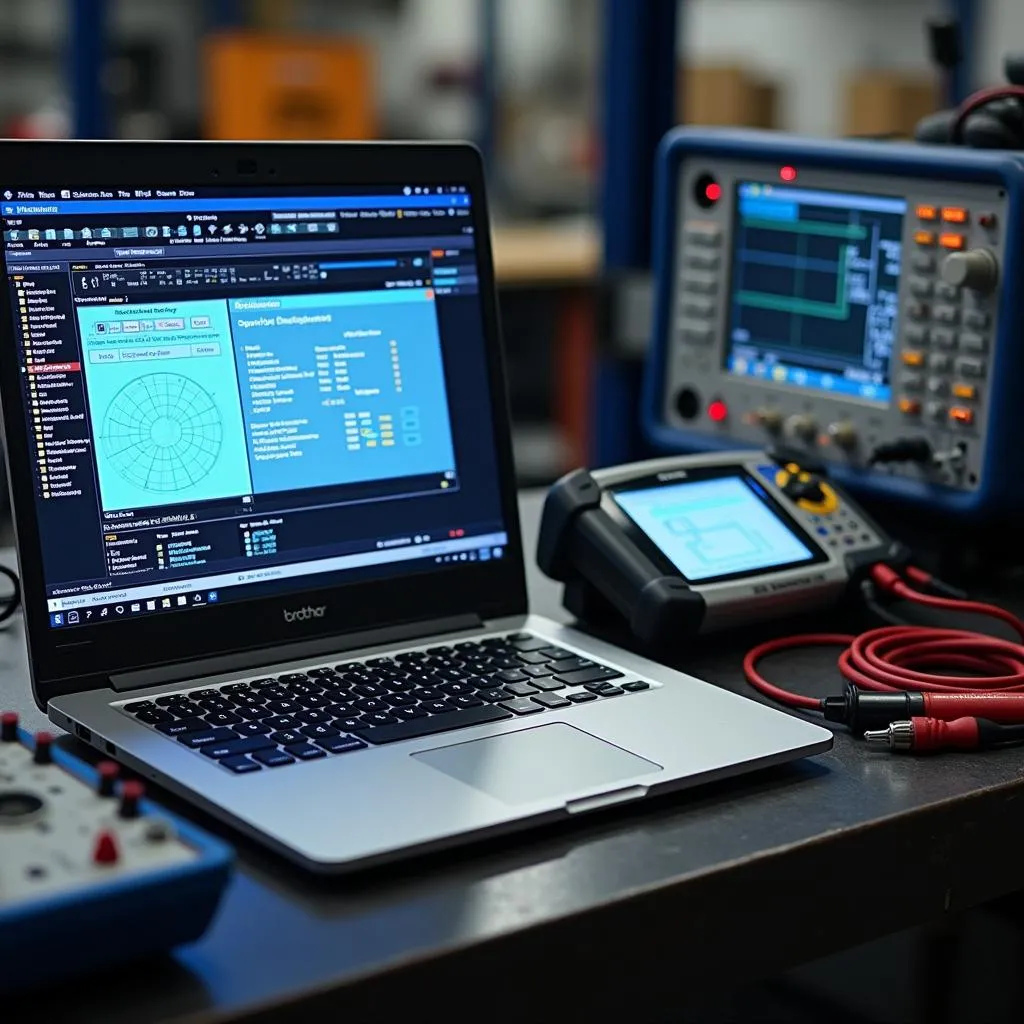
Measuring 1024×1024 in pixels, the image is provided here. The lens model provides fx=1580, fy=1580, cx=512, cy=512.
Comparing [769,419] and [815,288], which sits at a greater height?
[815,288]

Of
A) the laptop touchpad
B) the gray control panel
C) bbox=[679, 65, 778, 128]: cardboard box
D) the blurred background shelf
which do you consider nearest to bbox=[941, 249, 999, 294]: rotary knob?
the gray control panel

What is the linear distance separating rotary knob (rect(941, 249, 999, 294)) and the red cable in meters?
0.21

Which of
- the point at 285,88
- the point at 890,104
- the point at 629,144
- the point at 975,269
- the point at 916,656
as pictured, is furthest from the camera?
the point at 285,88

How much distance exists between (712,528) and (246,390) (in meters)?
0.34

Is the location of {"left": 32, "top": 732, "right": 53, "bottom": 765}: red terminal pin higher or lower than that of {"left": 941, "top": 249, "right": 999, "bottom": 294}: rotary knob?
lower

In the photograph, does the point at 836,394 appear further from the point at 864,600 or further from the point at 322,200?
the point at 322,200

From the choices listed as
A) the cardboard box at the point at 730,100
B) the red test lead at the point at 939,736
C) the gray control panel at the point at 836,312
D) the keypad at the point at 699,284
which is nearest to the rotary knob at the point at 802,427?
the gray control panel at the point at 836,312

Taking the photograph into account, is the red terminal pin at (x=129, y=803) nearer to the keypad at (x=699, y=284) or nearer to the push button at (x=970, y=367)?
the push button at (x=970, y=367)

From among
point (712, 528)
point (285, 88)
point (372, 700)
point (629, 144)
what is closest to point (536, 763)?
point (372, 700)

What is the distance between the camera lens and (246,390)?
0.92 metres

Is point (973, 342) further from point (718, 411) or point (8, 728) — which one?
point (8, 728)

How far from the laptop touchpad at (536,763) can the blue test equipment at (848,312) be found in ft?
1.48

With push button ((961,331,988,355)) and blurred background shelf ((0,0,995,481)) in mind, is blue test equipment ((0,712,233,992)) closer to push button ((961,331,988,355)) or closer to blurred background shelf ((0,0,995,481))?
push button ((961,331,988,355))

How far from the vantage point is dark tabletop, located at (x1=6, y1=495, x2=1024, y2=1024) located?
0.60 m
